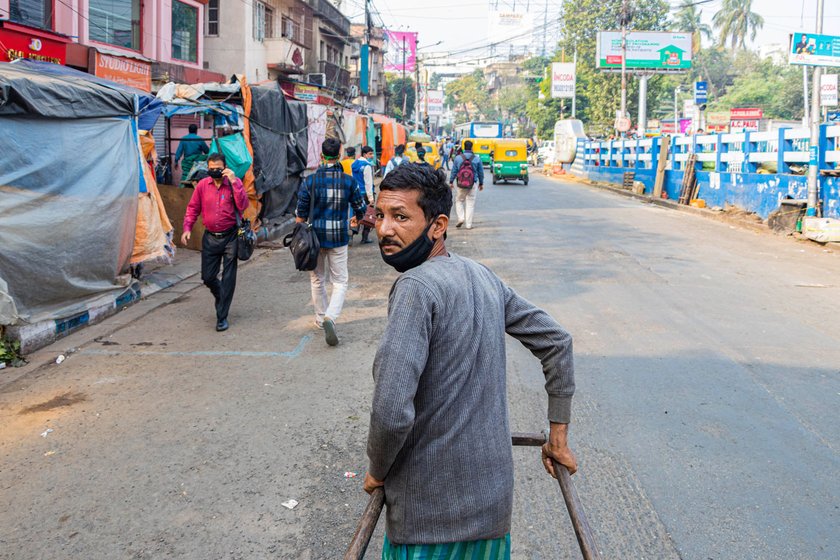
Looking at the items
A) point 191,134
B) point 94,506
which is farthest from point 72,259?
point 191,134

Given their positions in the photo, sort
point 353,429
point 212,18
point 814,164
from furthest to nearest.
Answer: point 212,18, point 814,164, point 353,429

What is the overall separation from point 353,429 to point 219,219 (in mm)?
3434

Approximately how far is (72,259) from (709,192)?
17043 mm

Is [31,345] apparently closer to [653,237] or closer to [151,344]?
[151,344]

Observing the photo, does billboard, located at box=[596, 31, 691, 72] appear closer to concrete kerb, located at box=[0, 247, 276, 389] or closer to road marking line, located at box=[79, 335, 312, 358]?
concrete kerb, located at box=[0, 247, 276, 389]

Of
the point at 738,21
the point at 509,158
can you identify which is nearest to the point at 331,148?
the point at 509,158

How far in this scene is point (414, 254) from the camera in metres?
2.10

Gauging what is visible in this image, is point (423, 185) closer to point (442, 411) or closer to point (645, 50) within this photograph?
point (442, 411)

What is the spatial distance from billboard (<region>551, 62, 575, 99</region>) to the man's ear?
169 ft

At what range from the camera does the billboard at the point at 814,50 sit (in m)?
14.3

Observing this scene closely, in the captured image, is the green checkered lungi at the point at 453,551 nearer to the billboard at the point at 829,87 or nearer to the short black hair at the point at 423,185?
the short black hair at the point at 423,185

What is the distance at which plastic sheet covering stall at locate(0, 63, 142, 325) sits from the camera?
670cm

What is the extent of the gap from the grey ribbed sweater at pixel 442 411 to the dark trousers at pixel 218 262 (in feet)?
19.0

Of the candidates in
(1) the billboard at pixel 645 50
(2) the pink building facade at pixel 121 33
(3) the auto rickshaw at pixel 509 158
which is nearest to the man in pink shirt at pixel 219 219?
(2) the pink building facade at pixel 121 33
